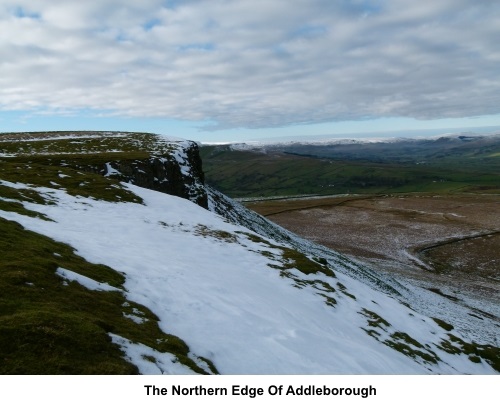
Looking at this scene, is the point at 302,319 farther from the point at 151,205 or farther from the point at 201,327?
the point at 151,205

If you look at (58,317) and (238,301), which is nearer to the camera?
(58,317)

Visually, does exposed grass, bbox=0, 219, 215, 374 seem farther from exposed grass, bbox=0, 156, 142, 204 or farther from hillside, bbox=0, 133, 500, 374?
exposed grass, bbox=0, 156, 142, 204

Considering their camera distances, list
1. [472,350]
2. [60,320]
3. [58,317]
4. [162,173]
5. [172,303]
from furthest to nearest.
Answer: [162,173], [472,350], [172,303], [58,317], [60,320]

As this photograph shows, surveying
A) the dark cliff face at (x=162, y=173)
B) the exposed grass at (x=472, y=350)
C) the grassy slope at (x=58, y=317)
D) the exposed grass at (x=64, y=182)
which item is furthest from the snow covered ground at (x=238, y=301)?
the dark cliff face at (x=162, y=173)

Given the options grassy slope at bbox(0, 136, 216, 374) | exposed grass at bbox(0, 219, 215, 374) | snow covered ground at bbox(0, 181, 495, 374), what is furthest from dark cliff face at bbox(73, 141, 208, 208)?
exposed grass at bbox(0, 219, 215, 374)

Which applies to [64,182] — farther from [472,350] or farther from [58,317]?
[472,350]

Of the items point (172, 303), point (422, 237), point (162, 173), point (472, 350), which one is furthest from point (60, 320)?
point (422, 237)
